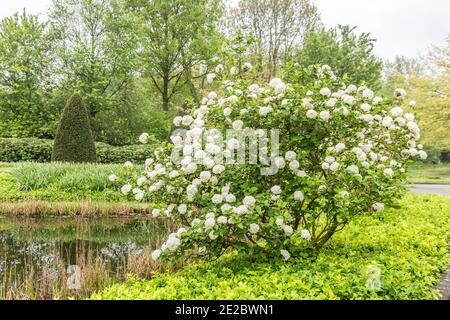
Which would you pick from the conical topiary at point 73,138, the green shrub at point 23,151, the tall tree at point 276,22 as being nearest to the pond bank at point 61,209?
the conical topiary at point 73,138

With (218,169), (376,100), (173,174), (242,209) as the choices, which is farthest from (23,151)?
(376,100)

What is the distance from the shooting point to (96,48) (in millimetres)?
25328

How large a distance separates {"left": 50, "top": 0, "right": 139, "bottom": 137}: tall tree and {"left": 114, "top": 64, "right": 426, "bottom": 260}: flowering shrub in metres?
20.2

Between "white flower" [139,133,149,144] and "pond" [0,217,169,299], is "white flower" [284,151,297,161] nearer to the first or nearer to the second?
"white flower" [139,133,149,144]

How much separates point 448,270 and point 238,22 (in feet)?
86.5

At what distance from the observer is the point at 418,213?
27.0 ft

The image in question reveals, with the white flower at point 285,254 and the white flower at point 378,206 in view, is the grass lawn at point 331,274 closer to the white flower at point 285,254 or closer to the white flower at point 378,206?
the white flower at point 285,254

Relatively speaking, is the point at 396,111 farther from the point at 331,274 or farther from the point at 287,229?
the point at 331,274

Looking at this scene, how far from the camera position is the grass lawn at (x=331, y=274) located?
368cm

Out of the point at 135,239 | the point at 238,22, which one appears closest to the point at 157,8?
the point at 238,22

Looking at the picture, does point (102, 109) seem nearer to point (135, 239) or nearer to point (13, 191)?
point (13, 191)

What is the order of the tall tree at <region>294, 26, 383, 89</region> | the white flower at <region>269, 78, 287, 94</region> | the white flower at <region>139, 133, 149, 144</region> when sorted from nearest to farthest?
the white flower at <region>269, 78, 287, 94</region> < the white flower at <region>139, 133, 149, 144</region> < the tall tree at <region>294, 26, 383, 89</region>

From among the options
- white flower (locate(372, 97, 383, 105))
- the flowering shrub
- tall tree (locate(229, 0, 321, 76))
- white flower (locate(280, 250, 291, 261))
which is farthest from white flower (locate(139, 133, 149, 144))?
tall tree (locate(229, 0, 321, 76))

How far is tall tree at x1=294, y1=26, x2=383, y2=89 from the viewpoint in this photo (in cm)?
2350
